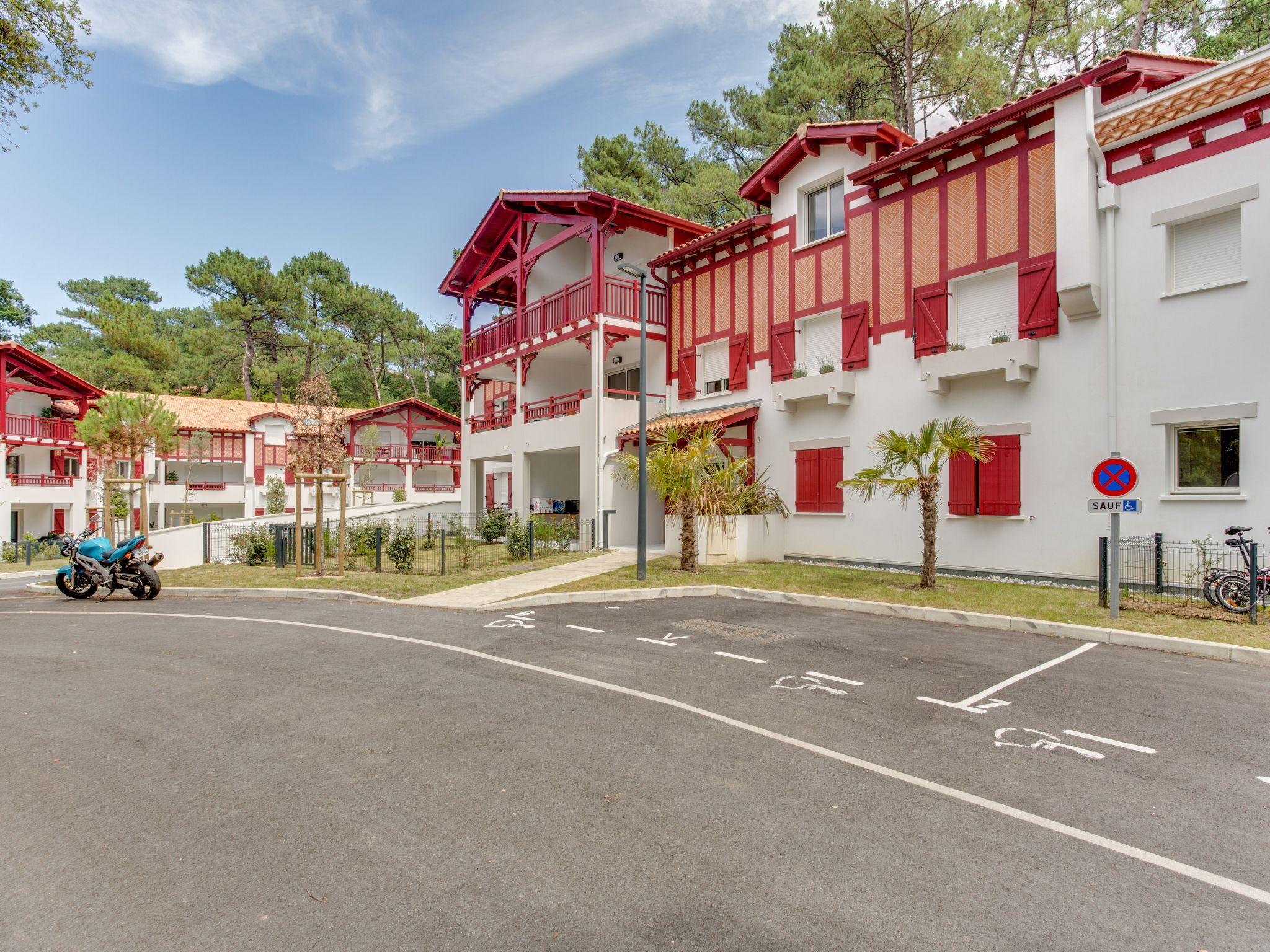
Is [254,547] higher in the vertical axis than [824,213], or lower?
lower

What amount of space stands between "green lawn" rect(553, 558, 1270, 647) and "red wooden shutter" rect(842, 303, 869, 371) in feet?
15.6

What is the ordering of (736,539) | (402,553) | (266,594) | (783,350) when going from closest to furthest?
1. (266,594)
2. (402,553)
3. (736,539)
4. (783,350)

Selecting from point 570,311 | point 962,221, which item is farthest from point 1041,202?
point 570,311

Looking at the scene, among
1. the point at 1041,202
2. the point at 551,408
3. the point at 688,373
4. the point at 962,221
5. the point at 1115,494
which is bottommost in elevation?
the point at 1115,494

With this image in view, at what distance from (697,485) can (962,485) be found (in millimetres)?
5388

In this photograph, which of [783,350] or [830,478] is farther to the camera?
[783,350]

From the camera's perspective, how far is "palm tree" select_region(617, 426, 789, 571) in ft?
47.9

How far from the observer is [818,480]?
54.1 feet

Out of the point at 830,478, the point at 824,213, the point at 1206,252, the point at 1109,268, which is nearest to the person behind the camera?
the point at 1206,252

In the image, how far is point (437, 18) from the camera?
16359 mm

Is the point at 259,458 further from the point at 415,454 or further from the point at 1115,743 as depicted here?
the point at 1115,743

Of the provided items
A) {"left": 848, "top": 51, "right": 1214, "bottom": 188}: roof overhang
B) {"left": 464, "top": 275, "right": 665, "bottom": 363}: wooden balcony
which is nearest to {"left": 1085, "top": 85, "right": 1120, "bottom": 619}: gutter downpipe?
{"left": 848, "top": 51, "right": 1214, "bottom": 188}: roof overhang

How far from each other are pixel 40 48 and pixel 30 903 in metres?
13.2

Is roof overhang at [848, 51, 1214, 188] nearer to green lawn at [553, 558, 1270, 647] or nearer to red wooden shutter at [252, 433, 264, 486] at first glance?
green lawn at [553, 558, 1270, 647]
